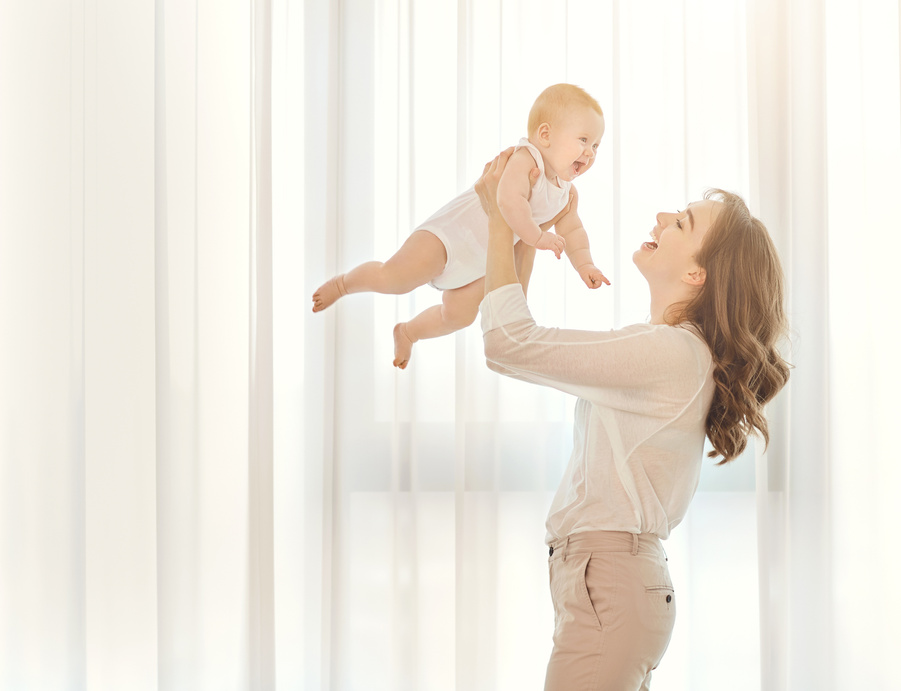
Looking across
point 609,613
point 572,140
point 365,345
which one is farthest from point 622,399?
point 365,345

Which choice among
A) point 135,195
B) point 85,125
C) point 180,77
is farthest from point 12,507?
point 180,77

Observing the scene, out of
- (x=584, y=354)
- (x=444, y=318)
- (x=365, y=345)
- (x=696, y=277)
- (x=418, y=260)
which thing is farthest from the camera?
(x=365, y=345)

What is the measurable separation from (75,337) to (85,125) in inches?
23.0

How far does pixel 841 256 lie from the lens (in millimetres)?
2223

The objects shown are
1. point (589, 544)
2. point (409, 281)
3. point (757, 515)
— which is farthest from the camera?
point (757, 515)

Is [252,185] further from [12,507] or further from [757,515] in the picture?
[757,515]

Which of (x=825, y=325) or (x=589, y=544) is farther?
(x=825, y=325)

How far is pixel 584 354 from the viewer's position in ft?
4.01

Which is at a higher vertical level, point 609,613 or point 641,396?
point 641,396

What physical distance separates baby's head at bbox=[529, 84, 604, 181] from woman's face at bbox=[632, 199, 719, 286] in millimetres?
179

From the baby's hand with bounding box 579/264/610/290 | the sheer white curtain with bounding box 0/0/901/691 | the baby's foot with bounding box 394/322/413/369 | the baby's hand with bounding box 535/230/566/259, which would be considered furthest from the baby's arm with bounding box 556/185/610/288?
the sheer white curtain with bounding box 0/0/901/691

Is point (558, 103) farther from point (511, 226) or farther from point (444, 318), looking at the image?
point (444, 318)

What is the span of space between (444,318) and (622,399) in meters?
0.42

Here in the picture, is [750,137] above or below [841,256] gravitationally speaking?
above
